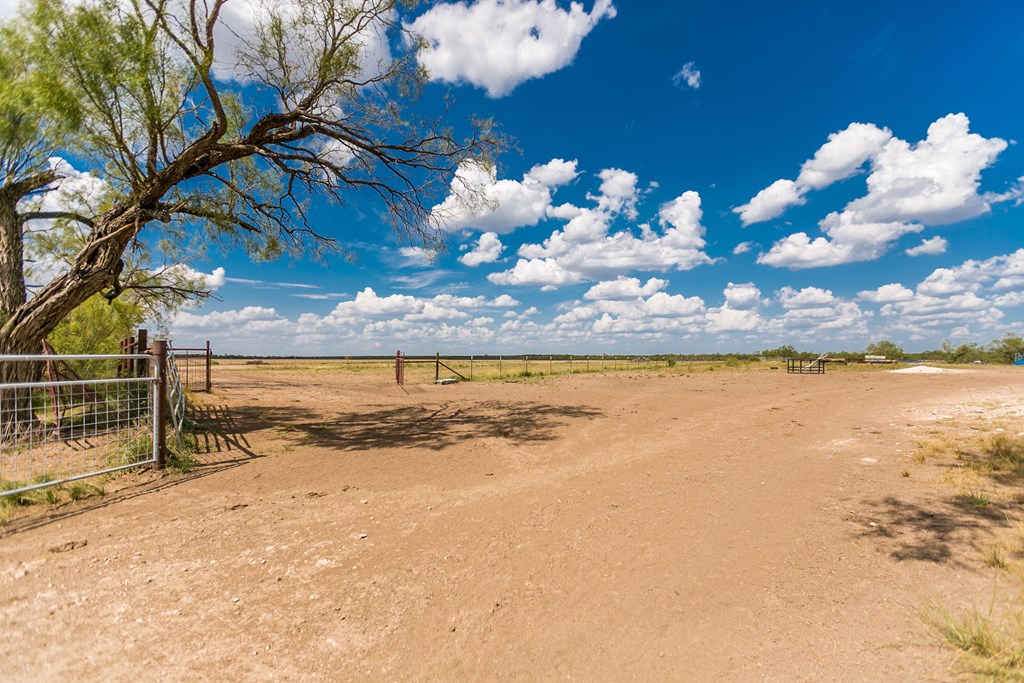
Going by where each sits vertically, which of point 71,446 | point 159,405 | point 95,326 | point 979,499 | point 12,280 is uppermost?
point 12,280

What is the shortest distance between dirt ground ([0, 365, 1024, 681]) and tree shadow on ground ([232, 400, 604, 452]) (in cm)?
162

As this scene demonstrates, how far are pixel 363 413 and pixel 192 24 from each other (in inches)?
383

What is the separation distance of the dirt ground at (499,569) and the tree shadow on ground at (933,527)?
0.03 metres

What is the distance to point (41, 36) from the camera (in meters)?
8.34

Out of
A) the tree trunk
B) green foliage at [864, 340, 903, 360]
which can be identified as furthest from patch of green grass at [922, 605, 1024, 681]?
green foliage at [864, 340, 903, 360]

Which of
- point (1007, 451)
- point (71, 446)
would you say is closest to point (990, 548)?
point (1007, 451)

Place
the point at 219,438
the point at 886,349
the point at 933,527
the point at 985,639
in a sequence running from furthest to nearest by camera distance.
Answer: the point at 886,349 < the point at 219,438 < the point at 933,527 < the point at 985,639

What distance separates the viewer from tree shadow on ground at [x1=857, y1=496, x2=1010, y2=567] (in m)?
4.03

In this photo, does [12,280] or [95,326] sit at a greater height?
[12,280]

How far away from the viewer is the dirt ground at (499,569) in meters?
2.73

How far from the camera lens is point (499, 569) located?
3.84 meters

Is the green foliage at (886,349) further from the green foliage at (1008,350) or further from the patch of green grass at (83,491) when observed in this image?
the patch of green grass at (83,491)

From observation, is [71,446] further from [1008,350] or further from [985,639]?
[1008,350]

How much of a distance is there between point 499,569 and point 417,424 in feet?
26.2
